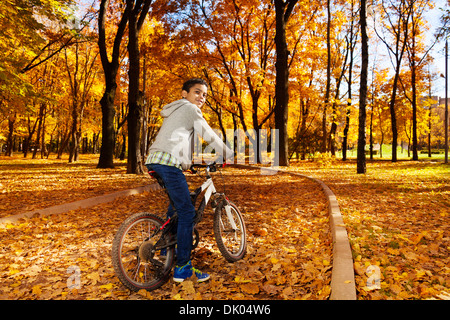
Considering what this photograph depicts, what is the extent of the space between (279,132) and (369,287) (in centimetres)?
1459

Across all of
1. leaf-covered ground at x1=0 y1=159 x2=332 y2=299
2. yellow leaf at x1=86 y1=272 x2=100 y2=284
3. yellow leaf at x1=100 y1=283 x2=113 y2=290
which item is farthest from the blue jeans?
yellow leaf at x1=86 y1=272 x2=100 y2=284

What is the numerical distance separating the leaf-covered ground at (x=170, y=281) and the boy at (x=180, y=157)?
377 mm

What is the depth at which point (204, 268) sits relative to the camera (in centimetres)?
363

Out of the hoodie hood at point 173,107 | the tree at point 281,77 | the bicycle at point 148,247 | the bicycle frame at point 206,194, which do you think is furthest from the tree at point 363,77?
the hoodie hood at point 173,107

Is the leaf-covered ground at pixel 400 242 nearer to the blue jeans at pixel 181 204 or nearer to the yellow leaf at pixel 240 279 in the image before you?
the yellow leaf at pixel 240 279

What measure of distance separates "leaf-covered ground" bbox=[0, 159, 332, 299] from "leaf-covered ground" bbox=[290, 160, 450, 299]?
43 centimetres

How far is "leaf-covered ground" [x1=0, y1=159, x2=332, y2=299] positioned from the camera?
305 centimetres

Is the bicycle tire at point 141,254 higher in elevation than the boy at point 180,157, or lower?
lower

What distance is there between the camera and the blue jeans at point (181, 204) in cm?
304

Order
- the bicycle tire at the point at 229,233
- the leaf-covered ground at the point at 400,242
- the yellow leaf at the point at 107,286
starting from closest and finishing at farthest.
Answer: the leaf-covered ground at the point at 400,242, the yellow leaf at the point at 107,286, the bicycle tire at the point at 229,233

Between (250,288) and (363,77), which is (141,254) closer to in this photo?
(250,288)

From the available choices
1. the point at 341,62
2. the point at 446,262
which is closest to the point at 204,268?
the point at 446,262
